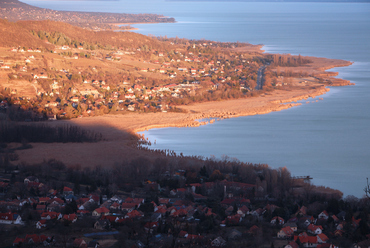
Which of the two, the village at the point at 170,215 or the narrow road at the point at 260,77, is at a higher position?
the narrow road at the point at 260,77

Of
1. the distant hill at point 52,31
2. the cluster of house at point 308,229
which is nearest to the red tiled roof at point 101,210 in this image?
the cluster of house at point 308,229

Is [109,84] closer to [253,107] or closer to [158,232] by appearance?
[253,107]

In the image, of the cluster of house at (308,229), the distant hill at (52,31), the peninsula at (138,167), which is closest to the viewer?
the cluster of house at (308,229)

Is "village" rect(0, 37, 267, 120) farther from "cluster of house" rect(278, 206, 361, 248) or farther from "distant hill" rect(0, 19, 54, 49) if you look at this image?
"cluster of house" rect(278, 206, 361, 248)

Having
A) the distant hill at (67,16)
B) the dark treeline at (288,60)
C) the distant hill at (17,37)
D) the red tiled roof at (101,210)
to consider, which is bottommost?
the red tiled roof at (101,210)

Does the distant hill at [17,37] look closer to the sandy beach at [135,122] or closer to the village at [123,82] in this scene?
the village at [123,82]

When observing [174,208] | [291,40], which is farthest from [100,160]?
[291,40]

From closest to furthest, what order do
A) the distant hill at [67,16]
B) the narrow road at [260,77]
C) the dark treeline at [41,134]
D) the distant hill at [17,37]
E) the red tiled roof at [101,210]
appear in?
the red tiled roof at [101,210]
the dark treeline at [41,134]
the narrow road at [260,77]
the distant hill at [17,37]
the distant hill at [67,16]
